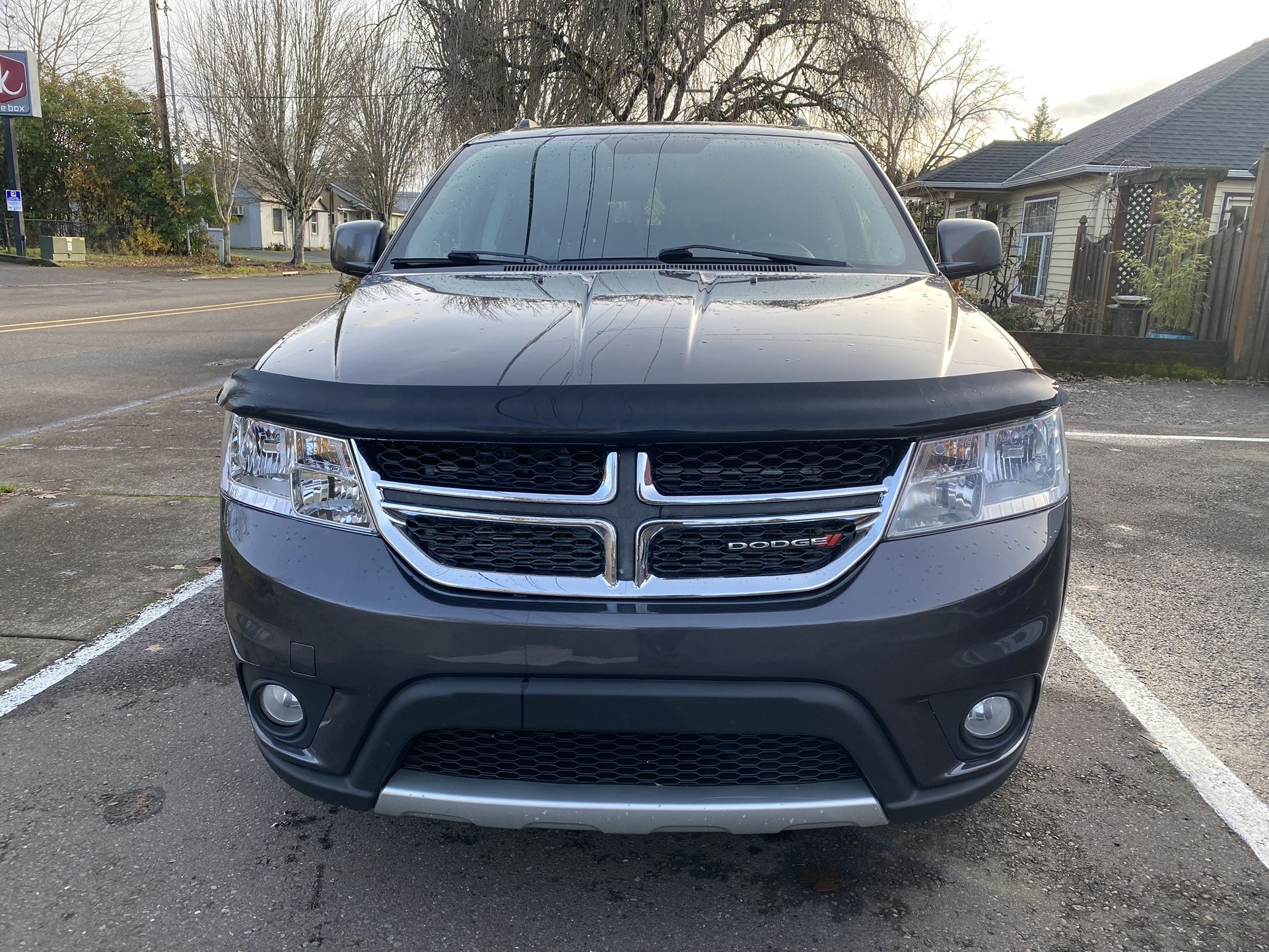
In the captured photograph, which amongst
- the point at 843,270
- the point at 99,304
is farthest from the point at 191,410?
the point at 99,304

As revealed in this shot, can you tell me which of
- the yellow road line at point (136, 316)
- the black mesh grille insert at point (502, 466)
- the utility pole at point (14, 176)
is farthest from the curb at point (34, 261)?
the black mesh grille insert at point (502, 466)

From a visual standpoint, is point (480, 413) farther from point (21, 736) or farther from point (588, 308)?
point (21, 736)

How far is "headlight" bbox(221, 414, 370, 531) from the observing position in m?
1.86

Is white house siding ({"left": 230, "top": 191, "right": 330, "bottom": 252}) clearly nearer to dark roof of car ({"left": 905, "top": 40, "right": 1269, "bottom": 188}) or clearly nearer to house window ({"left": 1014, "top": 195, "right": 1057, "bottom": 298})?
dark roof of car ({"left": 905, "top": 40, "right": 1269, "bottom": 188})

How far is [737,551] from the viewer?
1766 millimetres

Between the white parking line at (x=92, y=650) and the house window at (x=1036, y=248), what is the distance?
18791mm

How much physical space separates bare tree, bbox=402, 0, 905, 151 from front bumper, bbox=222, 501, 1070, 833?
12276 millimetres

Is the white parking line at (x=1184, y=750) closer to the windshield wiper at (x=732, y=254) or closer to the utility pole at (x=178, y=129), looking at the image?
the windshield wiper at (x=732, y=254)

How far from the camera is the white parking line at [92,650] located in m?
2.98

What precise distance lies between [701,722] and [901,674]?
379 millimetres

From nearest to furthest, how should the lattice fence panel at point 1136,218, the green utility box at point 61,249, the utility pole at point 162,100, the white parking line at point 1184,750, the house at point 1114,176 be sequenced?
the white parking line at point 1184,750, the lattice fence panel at point 1136,218, the house at point 1114,176, the green utility box at point 61,249, the utility pole at point 162,100

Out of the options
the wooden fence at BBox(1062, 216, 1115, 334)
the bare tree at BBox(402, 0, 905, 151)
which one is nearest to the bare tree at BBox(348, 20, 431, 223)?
the bare tree at BBox(402, 0, 905, 151)

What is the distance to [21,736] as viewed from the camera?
274 centimetres

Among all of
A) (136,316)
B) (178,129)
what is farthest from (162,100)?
(136,316)
